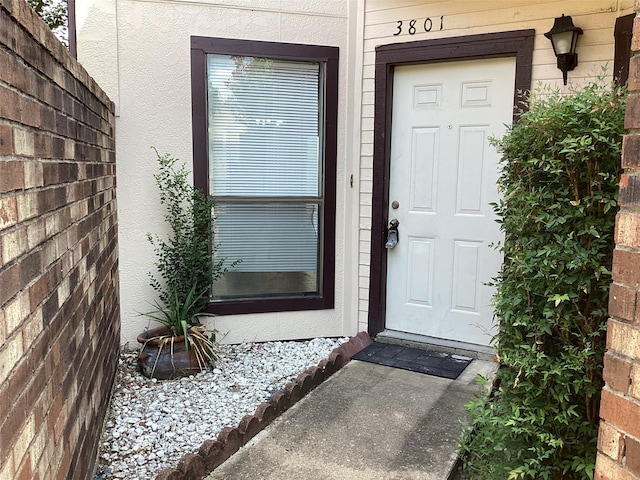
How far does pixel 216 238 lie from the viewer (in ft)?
12.6

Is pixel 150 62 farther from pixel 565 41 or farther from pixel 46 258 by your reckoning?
pixel 565 41

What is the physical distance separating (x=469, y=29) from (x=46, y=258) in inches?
120

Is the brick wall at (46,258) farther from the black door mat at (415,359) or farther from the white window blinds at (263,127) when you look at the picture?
the black door mat at (415,359)

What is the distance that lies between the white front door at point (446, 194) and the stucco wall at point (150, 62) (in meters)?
0.66

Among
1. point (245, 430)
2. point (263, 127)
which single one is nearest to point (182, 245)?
point (263, 127)

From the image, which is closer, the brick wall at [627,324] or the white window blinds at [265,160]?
the brick wall at [627,324]

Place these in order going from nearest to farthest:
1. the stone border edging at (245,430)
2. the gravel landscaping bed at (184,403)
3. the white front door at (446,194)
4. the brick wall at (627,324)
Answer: the brick wall at (627,324) → the stone border edging at (245,430) → the gravel landscaping bed at (184,403) → the white front door at (446,194)

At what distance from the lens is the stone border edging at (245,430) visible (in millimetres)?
2038

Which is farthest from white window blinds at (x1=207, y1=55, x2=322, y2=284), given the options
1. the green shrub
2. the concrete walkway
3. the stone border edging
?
the concrete walkway

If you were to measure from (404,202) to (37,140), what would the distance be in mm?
2834

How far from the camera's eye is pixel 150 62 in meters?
3.57

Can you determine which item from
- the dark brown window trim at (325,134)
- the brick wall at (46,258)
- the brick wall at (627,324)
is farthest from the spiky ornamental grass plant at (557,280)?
the dark brown window trim at (325,134)

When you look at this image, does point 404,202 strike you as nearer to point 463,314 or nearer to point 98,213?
point 463,314

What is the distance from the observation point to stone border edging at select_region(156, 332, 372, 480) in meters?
2.04
